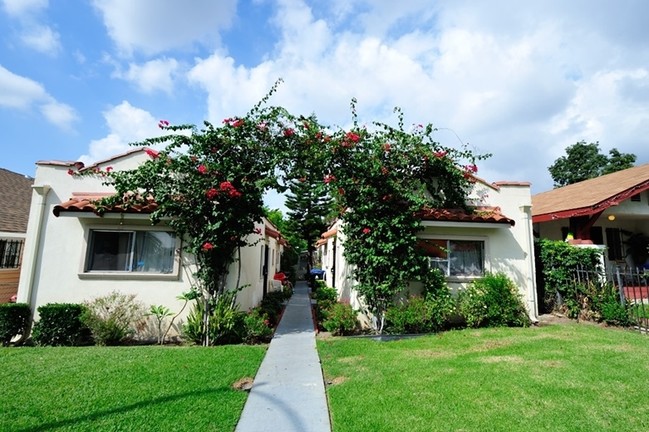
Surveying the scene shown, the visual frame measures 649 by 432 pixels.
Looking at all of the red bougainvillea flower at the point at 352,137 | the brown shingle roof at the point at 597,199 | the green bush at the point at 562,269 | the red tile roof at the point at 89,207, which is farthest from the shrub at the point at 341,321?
the brown shingle roof at the point at 597,199

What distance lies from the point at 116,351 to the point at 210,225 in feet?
11.0

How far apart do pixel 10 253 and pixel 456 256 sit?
56.6ft

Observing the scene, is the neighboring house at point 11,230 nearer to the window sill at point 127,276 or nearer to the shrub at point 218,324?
the window sill at point 127,276

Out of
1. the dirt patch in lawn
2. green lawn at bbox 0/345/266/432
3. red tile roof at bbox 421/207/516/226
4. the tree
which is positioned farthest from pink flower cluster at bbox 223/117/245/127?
the dirt patch in lawn

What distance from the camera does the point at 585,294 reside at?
387 inches

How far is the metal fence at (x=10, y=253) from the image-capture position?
13109 mm

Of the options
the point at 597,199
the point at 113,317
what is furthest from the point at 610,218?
the point at 113,317

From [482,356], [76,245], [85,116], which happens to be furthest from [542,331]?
[85,116]

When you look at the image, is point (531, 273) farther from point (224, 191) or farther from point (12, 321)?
point (12, 321)

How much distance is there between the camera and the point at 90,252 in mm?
8695

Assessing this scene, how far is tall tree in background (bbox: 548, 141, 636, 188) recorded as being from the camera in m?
38.7

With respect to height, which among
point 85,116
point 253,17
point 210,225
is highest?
point 253,17

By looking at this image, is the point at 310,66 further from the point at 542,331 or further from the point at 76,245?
the point at 542,331

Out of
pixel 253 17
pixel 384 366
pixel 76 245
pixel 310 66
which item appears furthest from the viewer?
pixel 310 66
